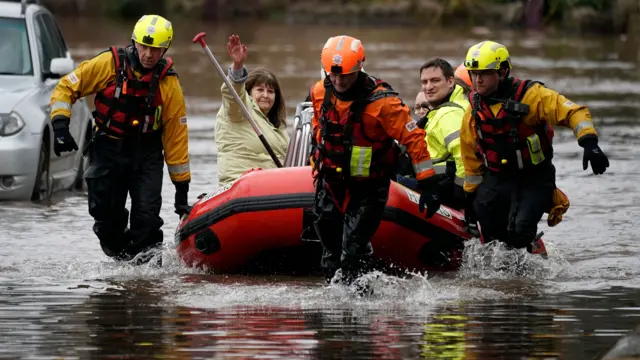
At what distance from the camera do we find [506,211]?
36.0 feet

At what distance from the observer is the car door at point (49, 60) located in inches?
576

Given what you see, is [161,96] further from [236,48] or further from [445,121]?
[445,121]

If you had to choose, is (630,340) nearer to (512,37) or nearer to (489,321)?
(489,321)

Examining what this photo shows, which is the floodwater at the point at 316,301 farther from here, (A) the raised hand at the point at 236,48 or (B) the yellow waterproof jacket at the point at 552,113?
(A) the raised hand at the point at 236,48

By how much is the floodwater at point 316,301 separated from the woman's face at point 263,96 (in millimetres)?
1420

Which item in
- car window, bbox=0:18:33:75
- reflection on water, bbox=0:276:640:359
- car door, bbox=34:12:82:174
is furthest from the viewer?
car window, bbox=0:18:33:75

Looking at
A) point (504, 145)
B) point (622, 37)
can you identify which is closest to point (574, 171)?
point (504, 145)

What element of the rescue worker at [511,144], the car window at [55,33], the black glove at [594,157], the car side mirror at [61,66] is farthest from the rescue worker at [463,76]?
the car window at [55,33]

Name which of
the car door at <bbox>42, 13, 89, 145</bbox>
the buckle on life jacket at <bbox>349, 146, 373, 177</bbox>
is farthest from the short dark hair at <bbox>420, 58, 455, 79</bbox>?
the car door at <bbox>42, 13, 89, 145</bbox>

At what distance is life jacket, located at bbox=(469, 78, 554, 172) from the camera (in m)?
10.5

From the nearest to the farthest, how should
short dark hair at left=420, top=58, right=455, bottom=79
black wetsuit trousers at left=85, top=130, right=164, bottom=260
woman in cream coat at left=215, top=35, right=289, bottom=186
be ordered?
1. black wetsuit trousers at left=85, top=130, right=164, bottom=260
2. short dark hair at left=420, top=58, right=455, bottom=79
3. woman in cream coat at left=215, top=35, right=289, bottom=186

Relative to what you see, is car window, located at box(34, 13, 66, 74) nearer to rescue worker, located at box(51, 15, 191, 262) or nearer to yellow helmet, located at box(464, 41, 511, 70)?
rescue worker, located at box(51, 15, 191, 262)

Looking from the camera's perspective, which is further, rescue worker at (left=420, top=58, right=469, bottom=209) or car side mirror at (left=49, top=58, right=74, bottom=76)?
car side mirror at (left=49, top=58, right=74, bottom=76)

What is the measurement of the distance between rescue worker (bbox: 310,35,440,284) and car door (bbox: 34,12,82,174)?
4.95 metres
